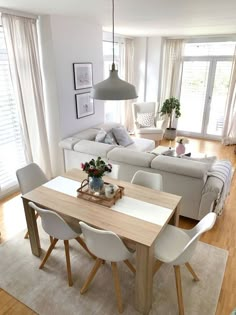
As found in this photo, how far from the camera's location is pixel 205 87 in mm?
6258

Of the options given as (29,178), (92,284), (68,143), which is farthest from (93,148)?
(92,284)

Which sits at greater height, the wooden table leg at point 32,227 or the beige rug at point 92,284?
the wooden table leg at point 32,227

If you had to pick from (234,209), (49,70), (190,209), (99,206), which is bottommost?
(234,209)

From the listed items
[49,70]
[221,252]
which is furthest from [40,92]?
[221,252]

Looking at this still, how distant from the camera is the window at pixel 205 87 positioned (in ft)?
19.3

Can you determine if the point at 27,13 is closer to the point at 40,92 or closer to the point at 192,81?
the point at 40,92

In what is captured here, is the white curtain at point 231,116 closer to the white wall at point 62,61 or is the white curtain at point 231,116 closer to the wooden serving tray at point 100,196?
the white wall at point 62,61

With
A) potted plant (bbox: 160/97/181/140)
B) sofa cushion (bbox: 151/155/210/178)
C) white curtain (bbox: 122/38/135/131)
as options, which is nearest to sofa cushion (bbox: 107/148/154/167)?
sofa cushion (bbox: 151/155/210/178)

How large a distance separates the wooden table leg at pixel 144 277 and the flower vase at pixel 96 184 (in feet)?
2.51

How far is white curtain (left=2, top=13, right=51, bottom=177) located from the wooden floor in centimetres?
92

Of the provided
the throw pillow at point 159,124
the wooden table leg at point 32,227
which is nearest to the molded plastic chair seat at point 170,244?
the wooden table leg at point 32,227

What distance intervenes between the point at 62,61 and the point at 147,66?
133 inches

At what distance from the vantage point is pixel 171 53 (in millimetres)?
6258

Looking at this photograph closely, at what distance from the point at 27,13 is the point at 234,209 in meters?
4.22
